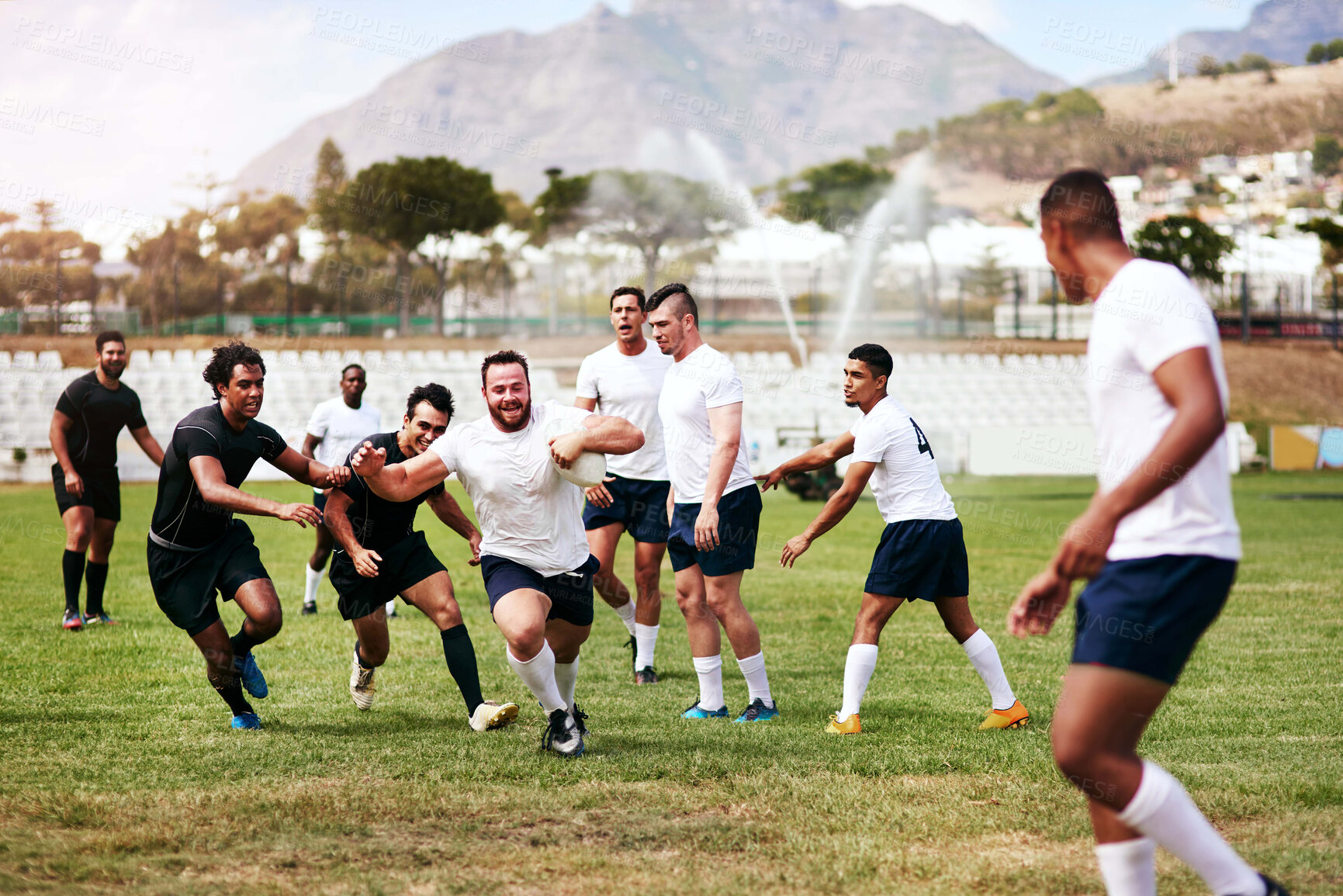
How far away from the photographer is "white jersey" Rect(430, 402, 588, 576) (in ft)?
17.5

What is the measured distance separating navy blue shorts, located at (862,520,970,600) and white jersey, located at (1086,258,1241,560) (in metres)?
2.93

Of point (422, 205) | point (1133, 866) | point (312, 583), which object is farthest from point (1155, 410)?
point (422, 205)

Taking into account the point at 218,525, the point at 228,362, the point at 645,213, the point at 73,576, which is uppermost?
the point at 645,213

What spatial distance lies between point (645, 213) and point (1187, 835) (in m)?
68.0

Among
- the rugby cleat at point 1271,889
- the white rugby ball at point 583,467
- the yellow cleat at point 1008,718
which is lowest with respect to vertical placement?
the yellow cleat at point 1008,718

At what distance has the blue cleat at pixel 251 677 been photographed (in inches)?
251

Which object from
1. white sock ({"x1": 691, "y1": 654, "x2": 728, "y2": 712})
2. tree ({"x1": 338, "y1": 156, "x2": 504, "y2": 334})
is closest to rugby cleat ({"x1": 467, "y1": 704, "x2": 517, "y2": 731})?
white sock ({"x1": 691, "y1": 654, "x2": 728, "y2": 712})

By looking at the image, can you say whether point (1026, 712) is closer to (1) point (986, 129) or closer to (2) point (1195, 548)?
(2) point (1195, 548)

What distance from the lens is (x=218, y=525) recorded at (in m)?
6.25

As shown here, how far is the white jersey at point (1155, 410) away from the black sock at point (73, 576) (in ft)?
28.2

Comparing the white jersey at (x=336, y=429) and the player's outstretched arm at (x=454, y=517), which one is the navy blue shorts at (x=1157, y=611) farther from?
the white jersey at (x=336, y=429)

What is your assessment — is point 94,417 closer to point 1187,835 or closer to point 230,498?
point 230,498

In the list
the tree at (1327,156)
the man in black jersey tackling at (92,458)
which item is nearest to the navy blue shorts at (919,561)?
the man in black jersey tackling at (92,458)

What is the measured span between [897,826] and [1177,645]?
5.94 ft
